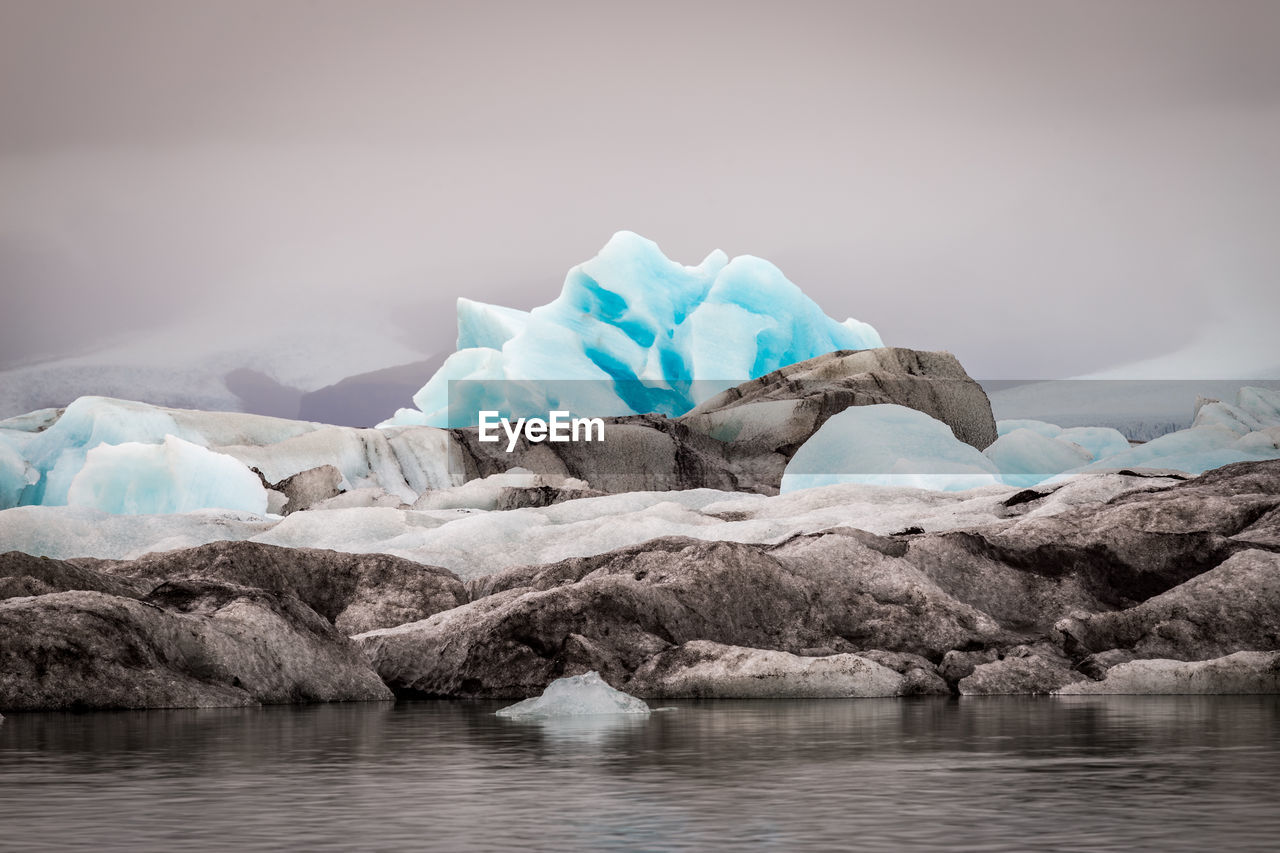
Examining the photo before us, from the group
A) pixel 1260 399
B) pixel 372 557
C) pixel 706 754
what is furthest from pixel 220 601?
pixel 1260 399

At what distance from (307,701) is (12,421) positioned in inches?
1270

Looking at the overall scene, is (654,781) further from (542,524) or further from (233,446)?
(233,446)

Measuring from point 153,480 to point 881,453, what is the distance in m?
13.6

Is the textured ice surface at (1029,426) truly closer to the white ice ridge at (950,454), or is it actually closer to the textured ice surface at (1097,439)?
the textured ice surface at (1097,439)

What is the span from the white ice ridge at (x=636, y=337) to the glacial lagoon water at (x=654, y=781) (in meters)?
32.1

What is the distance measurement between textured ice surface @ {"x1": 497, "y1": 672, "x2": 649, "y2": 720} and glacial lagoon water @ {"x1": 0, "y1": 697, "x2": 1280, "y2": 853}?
0.80 ft

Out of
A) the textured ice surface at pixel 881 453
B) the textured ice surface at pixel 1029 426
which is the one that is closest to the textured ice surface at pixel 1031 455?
the textured ice surface at pixel 881 453

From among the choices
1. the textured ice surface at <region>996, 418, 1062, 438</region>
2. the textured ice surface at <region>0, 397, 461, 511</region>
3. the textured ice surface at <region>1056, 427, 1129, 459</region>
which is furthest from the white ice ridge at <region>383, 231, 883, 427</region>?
the textured ice surface at <region>1056, 427, 1129, 459</region>

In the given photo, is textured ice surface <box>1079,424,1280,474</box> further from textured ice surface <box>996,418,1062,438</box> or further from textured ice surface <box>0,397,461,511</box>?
textured ice surface <box>0,397,461,511</box>

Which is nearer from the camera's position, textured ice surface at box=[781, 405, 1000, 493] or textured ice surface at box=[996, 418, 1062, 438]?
textured ice surface at box=[781, 405, 1000, 493]

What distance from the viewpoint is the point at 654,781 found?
594cm

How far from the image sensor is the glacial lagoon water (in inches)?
180

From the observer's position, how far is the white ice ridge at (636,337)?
41.6m

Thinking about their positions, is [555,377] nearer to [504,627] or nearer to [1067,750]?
[504,627]
